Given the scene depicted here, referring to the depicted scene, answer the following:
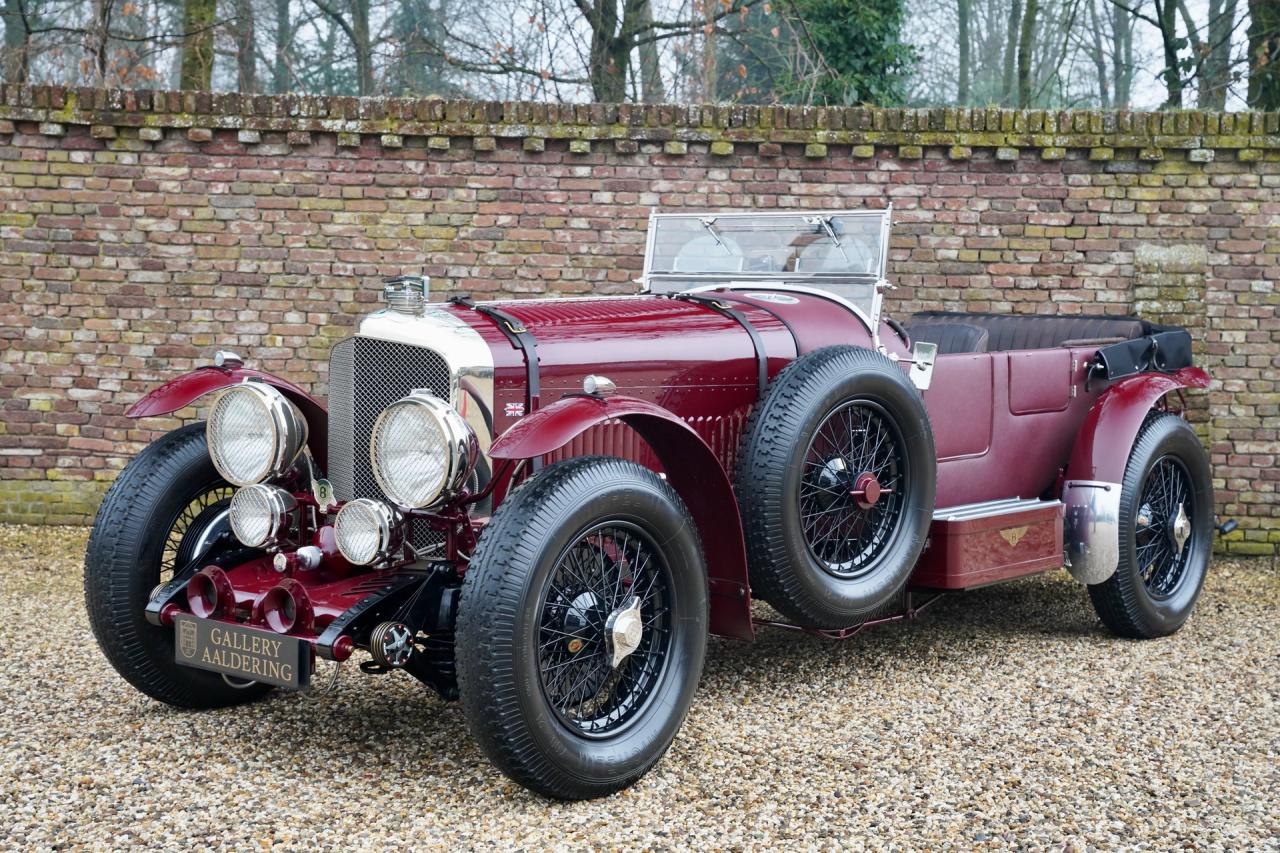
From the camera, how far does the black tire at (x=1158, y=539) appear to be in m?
5.10

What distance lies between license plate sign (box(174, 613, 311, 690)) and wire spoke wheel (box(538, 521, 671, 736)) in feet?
2.15

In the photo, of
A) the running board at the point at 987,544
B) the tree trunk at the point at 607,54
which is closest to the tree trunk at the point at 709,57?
the tree trunk at the point at 607,54

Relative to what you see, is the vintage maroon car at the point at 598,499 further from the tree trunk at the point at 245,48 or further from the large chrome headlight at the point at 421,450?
the tree trunk at the point at 245,48

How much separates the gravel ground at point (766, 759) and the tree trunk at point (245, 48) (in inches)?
363

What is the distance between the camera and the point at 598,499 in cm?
329

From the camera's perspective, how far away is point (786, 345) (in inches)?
174

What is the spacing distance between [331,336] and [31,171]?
6.37 ft

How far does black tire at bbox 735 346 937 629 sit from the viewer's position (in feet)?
12.9

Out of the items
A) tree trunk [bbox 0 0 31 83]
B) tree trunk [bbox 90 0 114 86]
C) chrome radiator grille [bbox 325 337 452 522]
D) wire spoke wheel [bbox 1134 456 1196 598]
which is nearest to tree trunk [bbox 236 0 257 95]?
tree trunk [bbox 90 0 114 86]

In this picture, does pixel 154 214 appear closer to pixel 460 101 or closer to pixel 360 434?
pixel 460 101

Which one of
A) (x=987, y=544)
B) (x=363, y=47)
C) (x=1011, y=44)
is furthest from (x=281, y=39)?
(x=987, y=544)

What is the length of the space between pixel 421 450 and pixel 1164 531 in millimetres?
3469

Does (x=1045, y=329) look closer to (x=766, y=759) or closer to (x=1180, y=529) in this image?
(x=1180, y=529)

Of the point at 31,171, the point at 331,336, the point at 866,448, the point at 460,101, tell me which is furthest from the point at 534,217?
the point at 866,448
